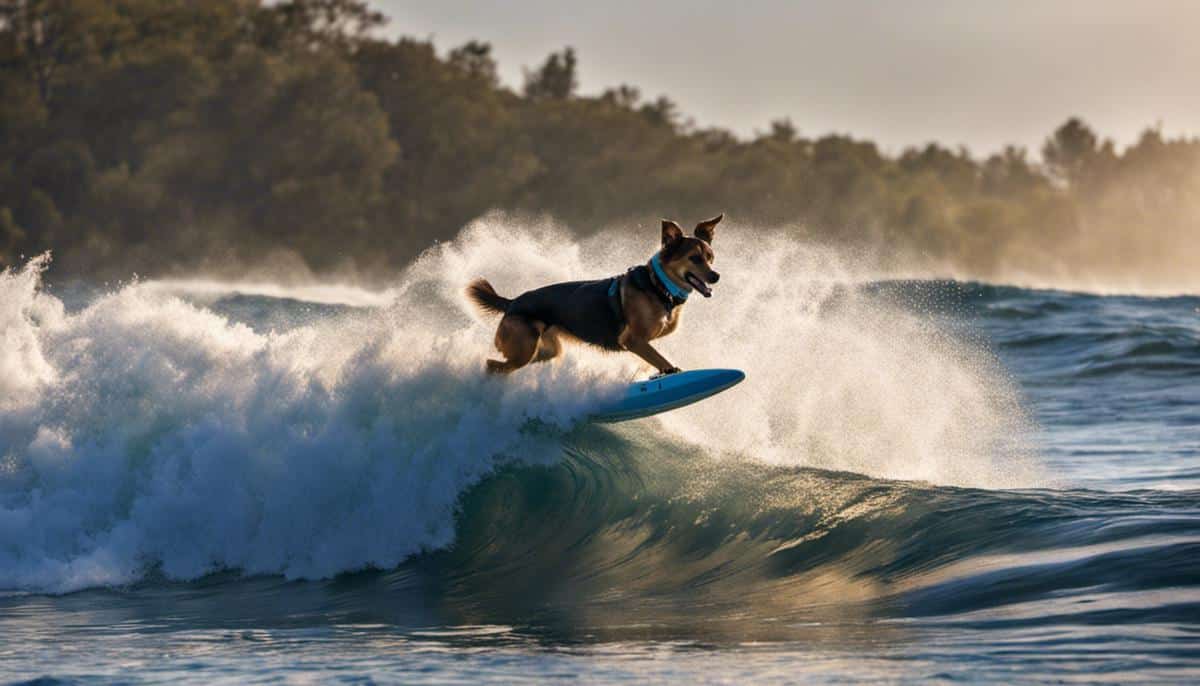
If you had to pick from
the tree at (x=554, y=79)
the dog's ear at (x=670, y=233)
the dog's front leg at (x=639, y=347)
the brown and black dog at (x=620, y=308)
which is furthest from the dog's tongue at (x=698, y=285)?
the tree at (x=554, y=79)

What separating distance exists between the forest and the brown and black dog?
47644 millimetres

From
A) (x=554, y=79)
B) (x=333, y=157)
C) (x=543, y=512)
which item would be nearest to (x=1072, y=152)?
(x=554, y=79)

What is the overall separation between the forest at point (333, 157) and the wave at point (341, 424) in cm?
4486

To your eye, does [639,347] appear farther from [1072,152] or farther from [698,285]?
[1072,152]

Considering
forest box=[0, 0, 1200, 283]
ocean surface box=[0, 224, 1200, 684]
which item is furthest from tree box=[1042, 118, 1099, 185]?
ocean surface box=[0, 224, 1200, 684]

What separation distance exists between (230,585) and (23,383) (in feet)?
11.6

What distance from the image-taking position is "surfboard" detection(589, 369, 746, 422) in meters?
11.5

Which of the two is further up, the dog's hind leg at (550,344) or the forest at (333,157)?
the forest at (333,157)

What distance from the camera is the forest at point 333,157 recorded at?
64.7 m

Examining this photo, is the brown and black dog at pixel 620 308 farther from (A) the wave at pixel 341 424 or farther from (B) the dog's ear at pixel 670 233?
(A) the wave at pixel 341 424

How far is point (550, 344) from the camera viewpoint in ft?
39.0

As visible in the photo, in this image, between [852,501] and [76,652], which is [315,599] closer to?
[76,652]

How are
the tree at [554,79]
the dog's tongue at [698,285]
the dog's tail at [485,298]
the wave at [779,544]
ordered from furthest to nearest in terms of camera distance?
the tree at [554,79] < the dog's tail at [485,298] < the dog's tongue at [698,285] < the wave at [779,544]

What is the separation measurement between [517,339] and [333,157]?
59.9 m
